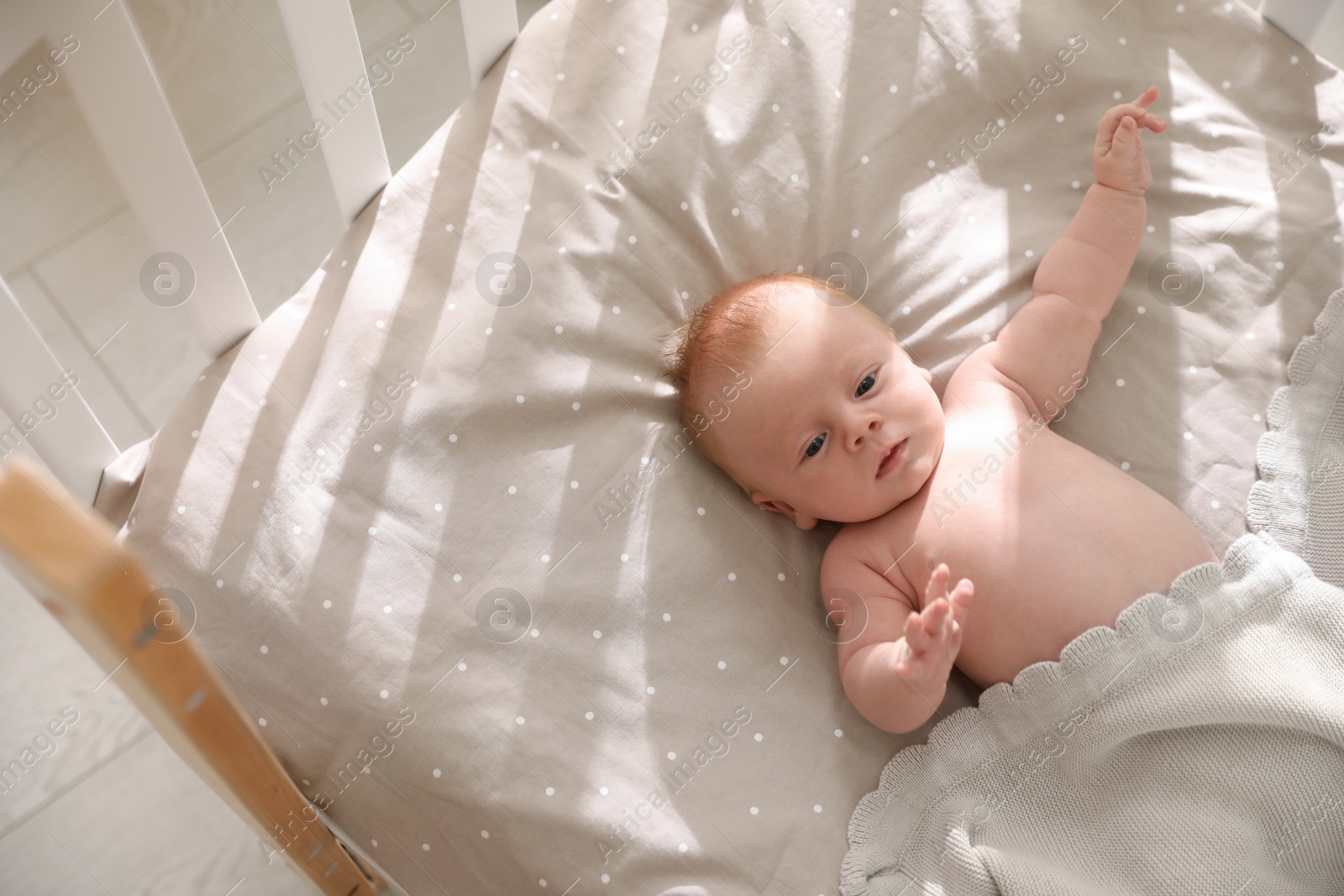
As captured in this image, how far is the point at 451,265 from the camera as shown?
3.39ft

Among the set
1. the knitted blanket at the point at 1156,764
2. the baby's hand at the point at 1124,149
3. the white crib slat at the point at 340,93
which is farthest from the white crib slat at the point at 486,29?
the knitted blanket at the point at 1156,764

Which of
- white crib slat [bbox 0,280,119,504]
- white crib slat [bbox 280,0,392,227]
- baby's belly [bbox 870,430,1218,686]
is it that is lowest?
baby's belly [bbox 870,430,1218,686]

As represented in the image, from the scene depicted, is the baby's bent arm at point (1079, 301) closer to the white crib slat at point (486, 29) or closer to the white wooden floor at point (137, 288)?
the white crib slat at point (486, 29)

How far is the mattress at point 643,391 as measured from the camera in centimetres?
93

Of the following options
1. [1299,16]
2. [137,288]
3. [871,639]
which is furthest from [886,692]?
[137,288]

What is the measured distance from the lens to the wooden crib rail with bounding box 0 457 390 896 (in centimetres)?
44

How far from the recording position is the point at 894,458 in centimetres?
99

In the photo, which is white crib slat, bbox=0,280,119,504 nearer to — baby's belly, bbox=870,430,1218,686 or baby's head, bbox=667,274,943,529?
baby's head, bbox=667,274,943,529

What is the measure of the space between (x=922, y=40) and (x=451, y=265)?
22.7 inches

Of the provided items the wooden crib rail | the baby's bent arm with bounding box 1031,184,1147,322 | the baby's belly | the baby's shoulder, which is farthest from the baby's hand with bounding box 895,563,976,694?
the wooden crib rail

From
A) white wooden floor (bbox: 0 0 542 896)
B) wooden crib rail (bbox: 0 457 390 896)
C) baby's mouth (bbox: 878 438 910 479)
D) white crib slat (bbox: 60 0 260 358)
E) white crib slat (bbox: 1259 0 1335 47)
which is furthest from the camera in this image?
white wooden floor (bbox: 0 0 542 896)

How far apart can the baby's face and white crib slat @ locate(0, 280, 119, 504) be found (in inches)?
22.9

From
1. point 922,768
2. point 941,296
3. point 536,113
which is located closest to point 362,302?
point 536,113

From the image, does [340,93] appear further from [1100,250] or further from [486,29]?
[1100,250]
